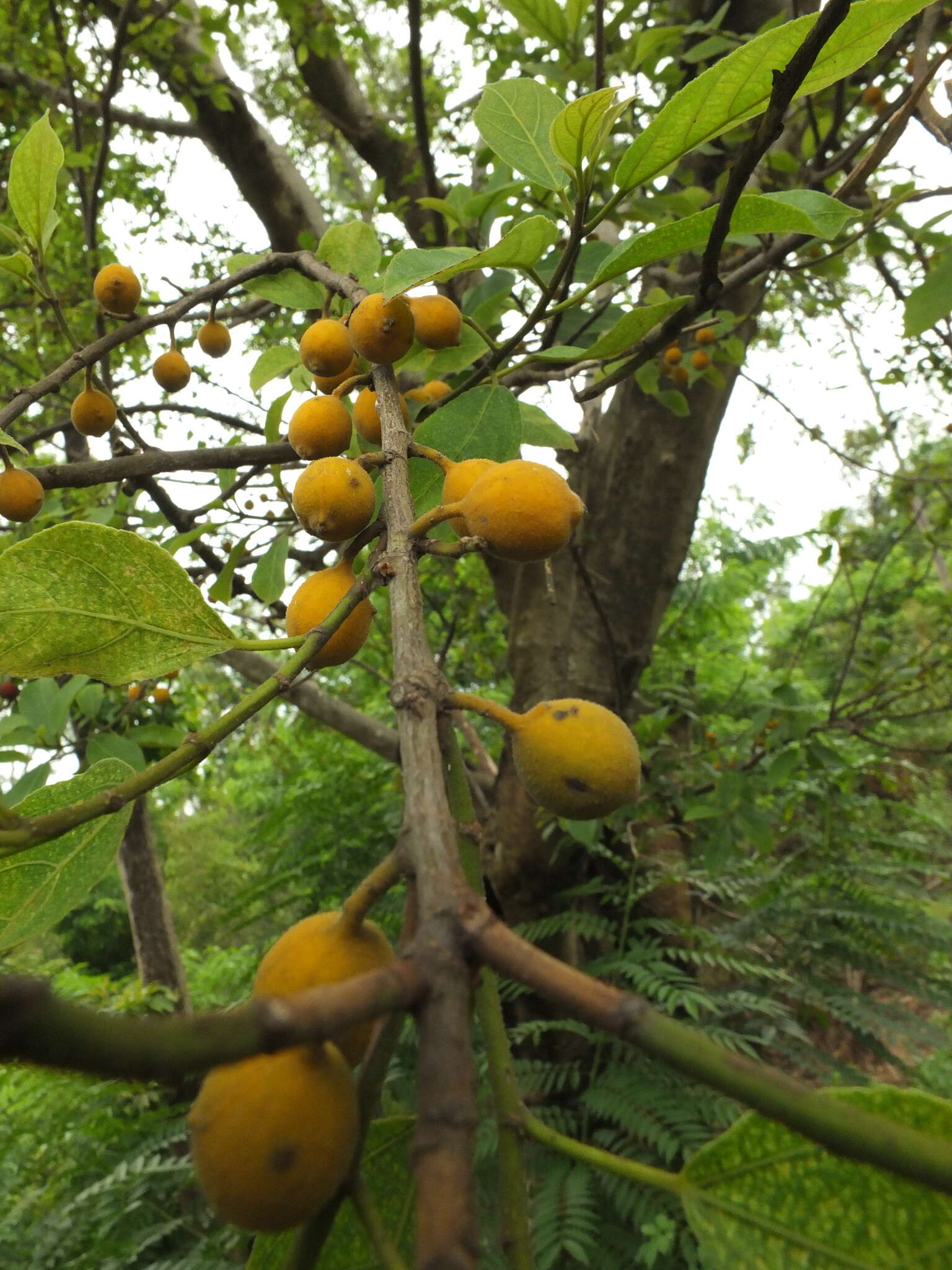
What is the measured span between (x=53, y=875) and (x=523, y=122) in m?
0.92

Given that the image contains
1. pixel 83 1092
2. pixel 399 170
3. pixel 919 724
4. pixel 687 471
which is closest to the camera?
pixel 687 471

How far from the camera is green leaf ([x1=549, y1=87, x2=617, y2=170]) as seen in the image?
0.83 metres

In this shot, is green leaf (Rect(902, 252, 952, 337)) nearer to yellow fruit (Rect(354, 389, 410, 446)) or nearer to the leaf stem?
yellow fruit (Rect(354, 389, 410, 446))

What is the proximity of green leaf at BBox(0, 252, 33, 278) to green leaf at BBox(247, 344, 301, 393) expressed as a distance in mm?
332

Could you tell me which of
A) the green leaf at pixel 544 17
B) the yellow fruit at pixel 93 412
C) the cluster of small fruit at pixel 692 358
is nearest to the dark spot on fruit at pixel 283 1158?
the yellow fruit at pixel 93 412

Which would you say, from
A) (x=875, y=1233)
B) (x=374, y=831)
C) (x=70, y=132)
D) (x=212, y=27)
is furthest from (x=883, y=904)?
(x=70, y=132)

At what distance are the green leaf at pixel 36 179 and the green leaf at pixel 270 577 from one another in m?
Answer: 0.57

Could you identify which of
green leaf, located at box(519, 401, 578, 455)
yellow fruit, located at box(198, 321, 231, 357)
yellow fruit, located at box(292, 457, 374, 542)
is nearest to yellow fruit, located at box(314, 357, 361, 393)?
yellow fruit, located at box(292, 457, 374, 542)

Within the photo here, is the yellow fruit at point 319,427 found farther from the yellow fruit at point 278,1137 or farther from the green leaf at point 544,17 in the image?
the green leaf at point 544,17

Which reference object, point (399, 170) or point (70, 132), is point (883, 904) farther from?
point (70, 132)

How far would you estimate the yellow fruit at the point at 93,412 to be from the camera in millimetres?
1398

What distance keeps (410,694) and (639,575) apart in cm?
269

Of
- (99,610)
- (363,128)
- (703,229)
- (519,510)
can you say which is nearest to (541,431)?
(703,229)

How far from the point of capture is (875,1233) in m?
0.45
